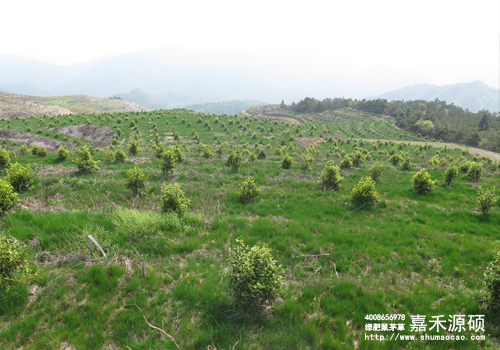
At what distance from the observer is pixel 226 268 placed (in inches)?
265

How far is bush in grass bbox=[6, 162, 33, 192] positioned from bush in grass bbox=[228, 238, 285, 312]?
13.8 meters

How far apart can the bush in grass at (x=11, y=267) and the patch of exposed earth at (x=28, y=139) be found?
158 feet

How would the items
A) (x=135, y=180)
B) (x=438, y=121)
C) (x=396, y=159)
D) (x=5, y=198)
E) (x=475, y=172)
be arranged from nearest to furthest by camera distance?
(x=5, y=198)
(x=135, y=180)
(x=475, y=172)
(x=396, y=159)
(x=438, y=121)

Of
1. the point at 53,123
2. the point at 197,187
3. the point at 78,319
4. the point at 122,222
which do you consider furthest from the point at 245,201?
the point at 53,123

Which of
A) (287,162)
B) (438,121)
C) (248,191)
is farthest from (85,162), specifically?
(438,121)

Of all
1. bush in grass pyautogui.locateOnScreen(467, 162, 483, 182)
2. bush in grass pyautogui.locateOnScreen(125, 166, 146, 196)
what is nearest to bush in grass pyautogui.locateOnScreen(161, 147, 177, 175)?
bush in grass pyautogui.locateOnScreen(125, 166, 146, 196)

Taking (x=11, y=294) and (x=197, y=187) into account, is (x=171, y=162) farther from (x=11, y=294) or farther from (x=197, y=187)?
(x=11, y=294)

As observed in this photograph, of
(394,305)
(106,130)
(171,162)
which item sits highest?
(106,130)

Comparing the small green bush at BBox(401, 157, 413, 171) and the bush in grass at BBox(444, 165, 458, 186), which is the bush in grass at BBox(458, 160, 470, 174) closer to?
the small green bush at BBox(401, 157, 413, 171)

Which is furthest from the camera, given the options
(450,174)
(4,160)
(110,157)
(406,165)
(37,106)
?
(37,106)

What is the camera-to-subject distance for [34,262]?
579 centimetres

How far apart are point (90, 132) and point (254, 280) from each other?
2373 inches

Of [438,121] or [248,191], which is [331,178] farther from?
[438,121]

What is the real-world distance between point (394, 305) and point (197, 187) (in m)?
12.6
